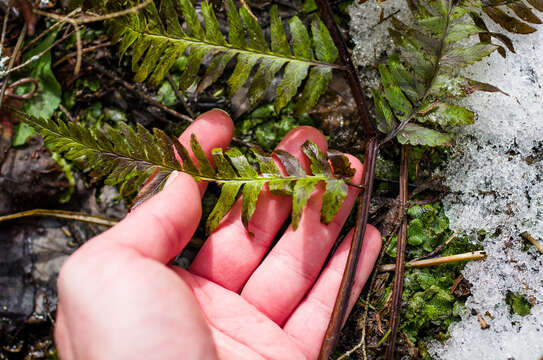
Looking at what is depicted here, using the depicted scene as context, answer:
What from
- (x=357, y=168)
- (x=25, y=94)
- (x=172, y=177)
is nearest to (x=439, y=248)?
(x=357, y=168)

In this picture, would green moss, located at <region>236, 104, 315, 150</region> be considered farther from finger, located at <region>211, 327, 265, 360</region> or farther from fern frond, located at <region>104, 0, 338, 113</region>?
finger, located at <region>211, 327, 265, 360</region>

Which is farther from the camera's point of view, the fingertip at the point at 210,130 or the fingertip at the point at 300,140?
the fingertip at the point at 300,140

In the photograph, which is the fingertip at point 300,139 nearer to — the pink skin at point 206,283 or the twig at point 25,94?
the pink skin at point 206,283

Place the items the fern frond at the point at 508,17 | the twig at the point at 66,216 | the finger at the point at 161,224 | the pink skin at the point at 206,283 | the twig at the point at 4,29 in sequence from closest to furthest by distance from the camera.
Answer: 1. the pink skin at the point at 206,283
2. the finger at the point at 161,224
3. the fern frond at the point at 508,17
4. the twig at the point at 4,29
5. the twig at the point at 66,216

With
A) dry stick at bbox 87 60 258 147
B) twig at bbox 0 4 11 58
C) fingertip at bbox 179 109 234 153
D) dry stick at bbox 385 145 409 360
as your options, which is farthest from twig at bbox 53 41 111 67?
dry stick at bbox 385 145 409 360

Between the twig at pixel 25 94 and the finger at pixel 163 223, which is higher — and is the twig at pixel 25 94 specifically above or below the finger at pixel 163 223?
above

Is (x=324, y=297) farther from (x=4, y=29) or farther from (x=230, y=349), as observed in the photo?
(x=4, y=29)

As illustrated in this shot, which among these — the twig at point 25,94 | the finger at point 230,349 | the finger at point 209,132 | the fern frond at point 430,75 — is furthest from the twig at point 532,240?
the twig at point 25,94
